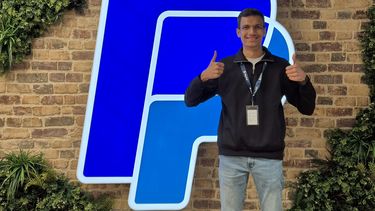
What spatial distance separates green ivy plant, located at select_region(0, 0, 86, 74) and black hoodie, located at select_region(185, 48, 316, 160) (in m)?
1.76

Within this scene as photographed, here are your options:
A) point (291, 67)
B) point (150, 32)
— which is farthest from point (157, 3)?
point (291, 67)

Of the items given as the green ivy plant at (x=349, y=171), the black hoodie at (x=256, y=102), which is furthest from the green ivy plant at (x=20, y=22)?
the green ivy plant at (x=349, y=171)

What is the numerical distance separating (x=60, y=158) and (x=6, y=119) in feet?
1.88

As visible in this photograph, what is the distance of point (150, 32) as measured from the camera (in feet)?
13.6

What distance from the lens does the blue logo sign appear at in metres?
4.13

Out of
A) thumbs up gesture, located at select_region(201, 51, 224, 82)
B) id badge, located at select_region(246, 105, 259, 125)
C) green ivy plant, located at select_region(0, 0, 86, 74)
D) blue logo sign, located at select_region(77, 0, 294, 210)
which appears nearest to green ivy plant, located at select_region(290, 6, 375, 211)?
blue logo sign, located at select_region(77, 0, 294, 210)

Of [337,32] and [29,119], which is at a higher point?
[337,32]

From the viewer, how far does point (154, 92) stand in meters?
4.16

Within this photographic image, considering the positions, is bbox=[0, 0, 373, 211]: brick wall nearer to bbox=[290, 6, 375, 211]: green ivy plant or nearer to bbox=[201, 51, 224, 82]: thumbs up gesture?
bbox=[290, 6, 375, 211]: green ivy plant

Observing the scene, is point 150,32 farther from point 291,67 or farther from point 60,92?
point 291,67

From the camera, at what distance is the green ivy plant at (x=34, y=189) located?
407 cm

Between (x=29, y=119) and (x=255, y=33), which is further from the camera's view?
(x=29, y=119)

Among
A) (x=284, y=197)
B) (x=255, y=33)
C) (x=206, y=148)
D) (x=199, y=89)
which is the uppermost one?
(x=255, y=33)

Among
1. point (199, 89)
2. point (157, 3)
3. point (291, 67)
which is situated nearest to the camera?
point (291, 67)
